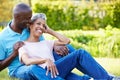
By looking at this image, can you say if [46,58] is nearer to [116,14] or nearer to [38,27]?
[38,27]

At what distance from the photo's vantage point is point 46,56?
6051 millimetres

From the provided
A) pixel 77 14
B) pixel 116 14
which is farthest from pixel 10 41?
pixel 116 14

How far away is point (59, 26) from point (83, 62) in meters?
12.1

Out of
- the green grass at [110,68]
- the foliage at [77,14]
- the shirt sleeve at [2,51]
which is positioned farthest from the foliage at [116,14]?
the shirt sleeve at [2,51]

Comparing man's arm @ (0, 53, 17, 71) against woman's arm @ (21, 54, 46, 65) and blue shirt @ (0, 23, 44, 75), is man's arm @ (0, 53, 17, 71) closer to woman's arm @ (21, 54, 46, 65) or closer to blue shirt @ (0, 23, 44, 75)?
blue shirt @ (0, 23, 44, 75)

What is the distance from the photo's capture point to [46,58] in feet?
19.3

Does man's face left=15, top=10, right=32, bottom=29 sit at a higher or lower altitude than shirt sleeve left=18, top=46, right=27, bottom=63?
higher

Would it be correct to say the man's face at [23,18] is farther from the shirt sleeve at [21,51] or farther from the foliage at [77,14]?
the foliage at [77,14]

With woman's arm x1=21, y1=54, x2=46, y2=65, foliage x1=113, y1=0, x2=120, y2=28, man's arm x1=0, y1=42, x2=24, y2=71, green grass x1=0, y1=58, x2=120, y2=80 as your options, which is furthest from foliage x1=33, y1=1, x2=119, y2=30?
woman's arm x1=21, y1=54, x2=46, y2=65

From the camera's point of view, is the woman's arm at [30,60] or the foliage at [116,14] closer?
the woman's arm at [30,60]

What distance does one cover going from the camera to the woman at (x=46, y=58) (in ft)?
18.9

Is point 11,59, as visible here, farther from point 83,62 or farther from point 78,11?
point 78,11

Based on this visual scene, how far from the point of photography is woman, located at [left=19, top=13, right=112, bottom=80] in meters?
5.76

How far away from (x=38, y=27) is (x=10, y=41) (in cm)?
50
